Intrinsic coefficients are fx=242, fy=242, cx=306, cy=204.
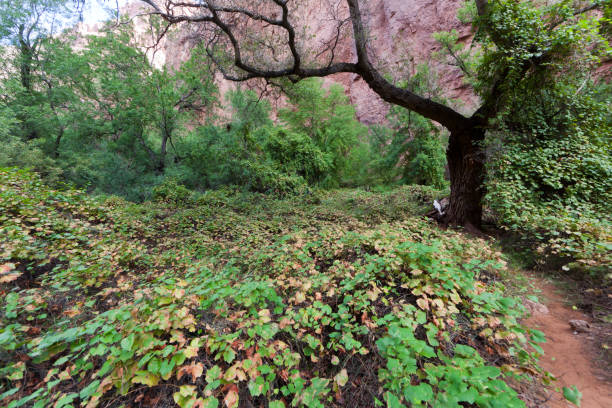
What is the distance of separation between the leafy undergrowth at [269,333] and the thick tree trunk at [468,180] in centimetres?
277

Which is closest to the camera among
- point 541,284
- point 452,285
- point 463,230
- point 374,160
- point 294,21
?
point 452,285

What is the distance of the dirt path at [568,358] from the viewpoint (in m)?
1.88

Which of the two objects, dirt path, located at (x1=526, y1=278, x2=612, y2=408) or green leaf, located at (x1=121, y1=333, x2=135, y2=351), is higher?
green leaf, located at (x1=121, y1=333, x2=135, y2=351)

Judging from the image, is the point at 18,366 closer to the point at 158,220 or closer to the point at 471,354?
the point at 471,354

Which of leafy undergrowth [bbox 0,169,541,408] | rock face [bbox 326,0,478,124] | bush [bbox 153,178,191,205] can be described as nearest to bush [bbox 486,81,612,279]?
leafy undergrowth [bbox 0,169,541,408]

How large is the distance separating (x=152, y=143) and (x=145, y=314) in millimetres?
15087

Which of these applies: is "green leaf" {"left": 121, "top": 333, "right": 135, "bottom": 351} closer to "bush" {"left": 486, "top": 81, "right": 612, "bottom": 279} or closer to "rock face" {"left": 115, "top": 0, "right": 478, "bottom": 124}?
"bush" {"left": 486, "top": 81, "right": 612, "bottom": 279}

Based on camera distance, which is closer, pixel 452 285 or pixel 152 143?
pixel 452 285

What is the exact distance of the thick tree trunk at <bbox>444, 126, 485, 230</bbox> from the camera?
5.69m

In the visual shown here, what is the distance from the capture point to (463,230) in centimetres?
570

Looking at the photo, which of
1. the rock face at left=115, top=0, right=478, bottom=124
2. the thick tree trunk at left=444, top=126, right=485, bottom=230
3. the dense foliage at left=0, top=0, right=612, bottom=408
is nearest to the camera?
→ the dense foliage at left=0, top=0, right=612, bottom=408

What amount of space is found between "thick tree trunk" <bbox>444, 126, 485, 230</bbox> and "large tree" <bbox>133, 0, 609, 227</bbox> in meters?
0.02

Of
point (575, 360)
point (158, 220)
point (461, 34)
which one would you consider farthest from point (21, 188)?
point (461, 34)

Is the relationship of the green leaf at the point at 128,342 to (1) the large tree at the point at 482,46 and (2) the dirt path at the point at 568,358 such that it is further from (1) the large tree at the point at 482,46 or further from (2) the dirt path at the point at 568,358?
(1) the large tree at the point at 482,46
